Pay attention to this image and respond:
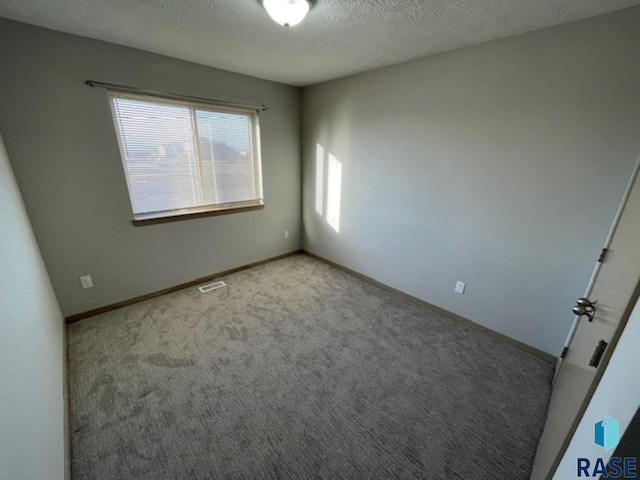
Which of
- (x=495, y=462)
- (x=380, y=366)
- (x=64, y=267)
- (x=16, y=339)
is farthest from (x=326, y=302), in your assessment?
(x=64, y=267)

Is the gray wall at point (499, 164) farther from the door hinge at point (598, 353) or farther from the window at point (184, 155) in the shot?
the door hinge at point (598, 353)

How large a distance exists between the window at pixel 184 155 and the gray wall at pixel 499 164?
1135 mm

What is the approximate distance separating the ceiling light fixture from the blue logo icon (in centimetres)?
201

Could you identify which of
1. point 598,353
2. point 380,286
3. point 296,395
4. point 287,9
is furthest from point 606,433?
point 380,286

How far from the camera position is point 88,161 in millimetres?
2184

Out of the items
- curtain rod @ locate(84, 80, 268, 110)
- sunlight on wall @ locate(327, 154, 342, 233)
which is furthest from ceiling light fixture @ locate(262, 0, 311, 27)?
sunlight on wall @ locate(327, 154, 342, 233)

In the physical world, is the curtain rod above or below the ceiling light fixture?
below

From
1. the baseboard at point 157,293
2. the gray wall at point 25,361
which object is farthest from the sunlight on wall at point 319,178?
the gray wall at point 25,361

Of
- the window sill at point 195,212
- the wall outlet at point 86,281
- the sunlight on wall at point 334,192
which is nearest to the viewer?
the wall outlet at point 86,281

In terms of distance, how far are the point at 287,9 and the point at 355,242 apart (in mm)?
2313

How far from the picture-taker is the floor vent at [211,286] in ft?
9.73

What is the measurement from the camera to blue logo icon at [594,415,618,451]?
57cm

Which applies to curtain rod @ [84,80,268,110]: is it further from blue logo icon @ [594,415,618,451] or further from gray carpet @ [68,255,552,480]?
blue logo icon @ [594,415,618,451]

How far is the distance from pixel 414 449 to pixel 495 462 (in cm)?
40
